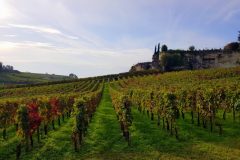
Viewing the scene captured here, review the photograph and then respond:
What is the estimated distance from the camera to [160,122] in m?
50.1

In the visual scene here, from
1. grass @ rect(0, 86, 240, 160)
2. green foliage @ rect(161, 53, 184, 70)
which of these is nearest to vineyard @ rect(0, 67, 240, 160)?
grass @ rect(0, 86, 240, 160)

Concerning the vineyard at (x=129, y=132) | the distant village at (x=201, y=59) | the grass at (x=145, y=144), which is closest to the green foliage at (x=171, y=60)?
the distant village at (x=201, y=59)

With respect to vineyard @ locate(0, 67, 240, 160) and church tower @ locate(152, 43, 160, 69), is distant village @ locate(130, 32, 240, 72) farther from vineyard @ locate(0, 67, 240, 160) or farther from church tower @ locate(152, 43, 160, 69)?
vineyard @ locate(0, 67, 240, 160)

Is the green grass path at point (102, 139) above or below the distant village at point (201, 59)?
below

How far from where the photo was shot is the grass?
33.2m

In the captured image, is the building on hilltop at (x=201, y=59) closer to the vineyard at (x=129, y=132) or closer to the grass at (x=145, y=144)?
the vineyard at (x=129, y=132)

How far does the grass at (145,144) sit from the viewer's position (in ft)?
109

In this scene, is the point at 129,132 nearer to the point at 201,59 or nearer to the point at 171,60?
the point at 171,60

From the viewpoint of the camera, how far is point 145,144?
37094mm

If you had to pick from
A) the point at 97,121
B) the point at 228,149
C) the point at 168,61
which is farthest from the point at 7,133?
the point at 168,61

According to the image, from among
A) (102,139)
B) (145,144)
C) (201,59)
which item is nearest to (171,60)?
(201,59)

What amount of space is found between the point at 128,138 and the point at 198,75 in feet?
261

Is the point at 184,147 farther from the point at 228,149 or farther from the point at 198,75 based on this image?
the point at 198,75

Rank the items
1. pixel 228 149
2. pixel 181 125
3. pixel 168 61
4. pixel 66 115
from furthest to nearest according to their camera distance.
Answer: pixel 168 61 < pixel 66 115 < pixel 181 125 < pixel 228 149
